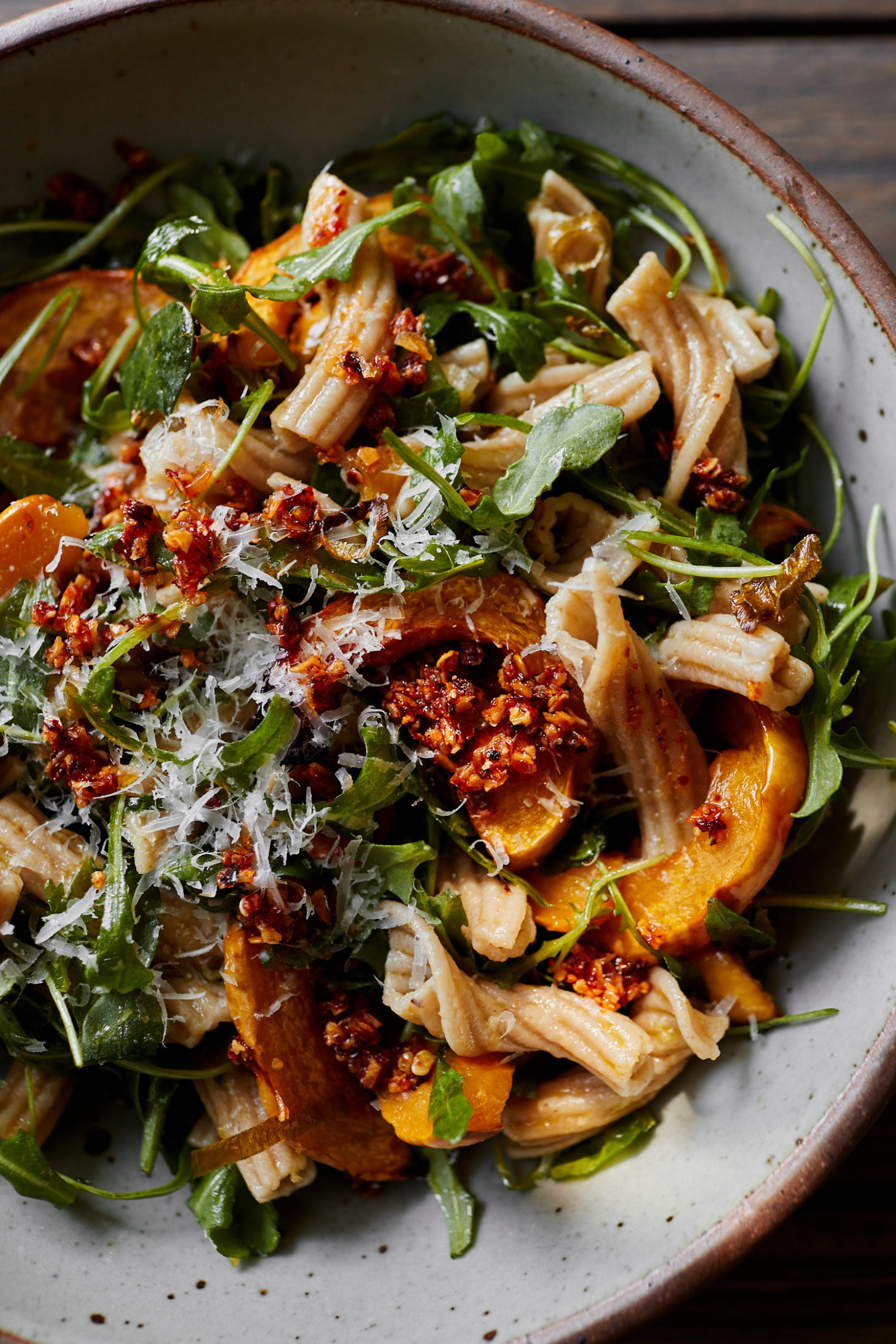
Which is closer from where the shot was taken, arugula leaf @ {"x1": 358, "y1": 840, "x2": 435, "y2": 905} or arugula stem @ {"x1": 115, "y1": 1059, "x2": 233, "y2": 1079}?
arugula leaf @ {"x1": 358, "y1": 840, "x2": 435, "y2": 905}

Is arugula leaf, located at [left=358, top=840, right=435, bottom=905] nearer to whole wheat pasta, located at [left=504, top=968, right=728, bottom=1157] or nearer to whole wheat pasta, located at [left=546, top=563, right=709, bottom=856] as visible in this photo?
whole wheat pasta, located at [left=546, top=563, right=709, bottom=856]

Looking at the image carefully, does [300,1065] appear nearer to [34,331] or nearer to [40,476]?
[40,476]

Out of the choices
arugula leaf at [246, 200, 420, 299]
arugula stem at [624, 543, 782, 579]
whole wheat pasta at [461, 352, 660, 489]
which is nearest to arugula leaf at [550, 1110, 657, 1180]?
arugula stem at [624, 543, 782, 579]

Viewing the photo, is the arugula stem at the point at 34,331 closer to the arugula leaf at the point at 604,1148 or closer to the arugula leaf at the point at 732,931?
the arugula leaf at the point at 732,931

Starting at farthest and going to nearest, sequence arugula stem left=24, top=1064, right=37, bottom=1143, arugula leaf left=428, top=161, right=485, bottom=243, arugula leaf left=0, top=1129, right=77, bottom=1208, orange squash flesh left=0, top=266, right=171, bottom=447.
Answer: orange squash flesh left=0, top=266, right=171, bottom=447 → arugula leaf left=428, top=161, right=485, bottom=243 → arugula stem left=24, top=1064, right=37, bottom=1143 → arugula leaf left=0, top=1129, right=77, bottom=1208

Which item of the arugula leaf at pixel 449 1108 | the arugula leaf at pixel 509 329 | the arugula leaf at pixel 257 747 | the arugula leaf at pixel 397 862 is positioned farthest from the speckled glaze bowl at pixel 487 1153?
the arugula leaf at pixel 257 747
